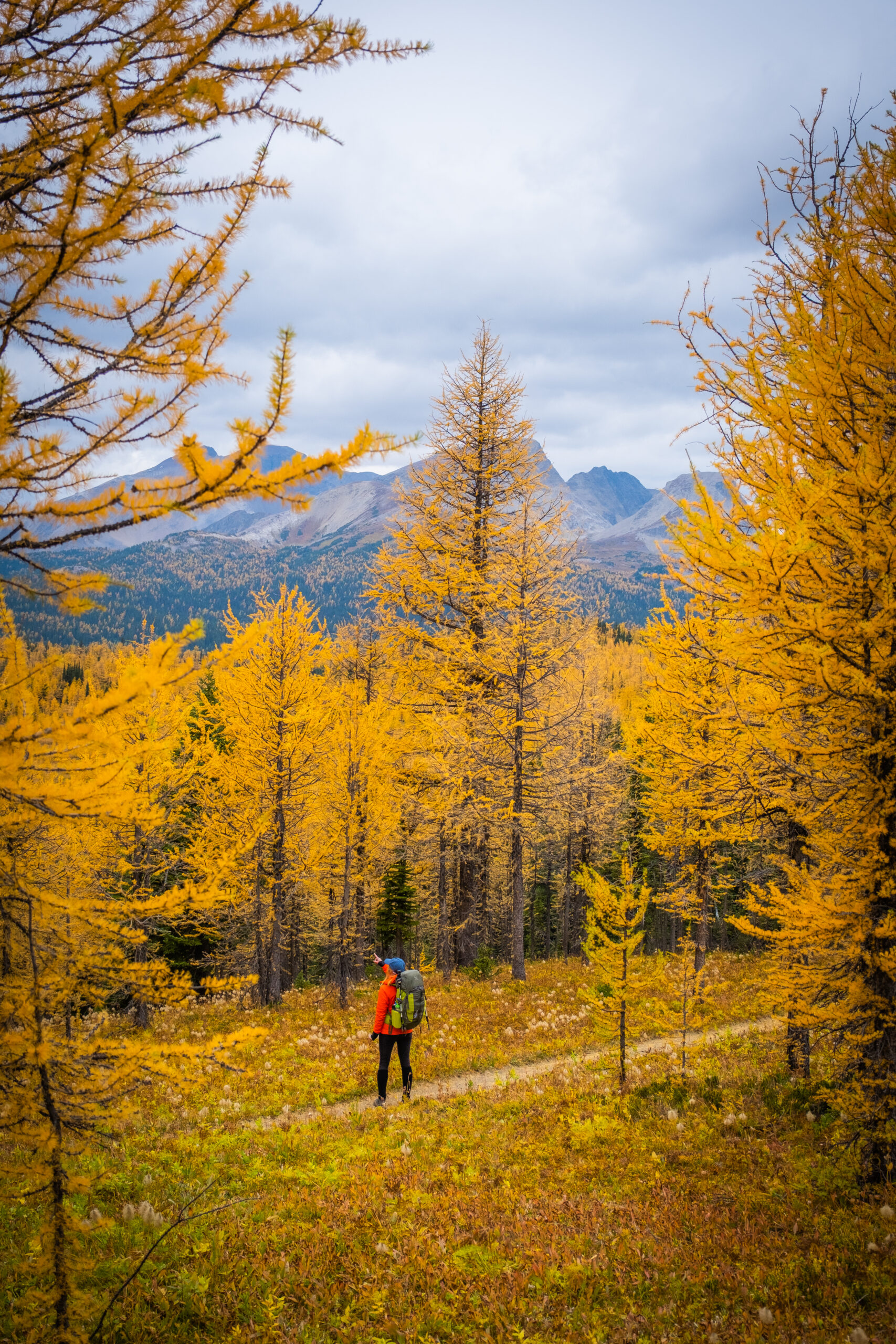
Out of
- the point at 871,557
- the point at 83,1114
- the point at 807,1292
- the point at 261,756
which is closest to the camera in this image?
the point at 83,1114

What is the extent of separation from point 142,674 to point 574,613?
14.7 meters

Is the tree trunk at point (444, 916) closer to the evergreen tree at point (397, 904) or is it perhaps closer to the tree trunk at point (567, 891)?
the evergreen tree at point (397, 904)

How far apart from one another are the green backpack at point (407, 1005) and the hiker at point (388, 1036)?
0.04 meters

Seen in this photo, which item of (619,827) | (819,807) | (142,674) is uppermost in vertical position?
(142,674)

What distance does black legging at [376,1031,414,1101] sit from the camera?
7859 millimetres

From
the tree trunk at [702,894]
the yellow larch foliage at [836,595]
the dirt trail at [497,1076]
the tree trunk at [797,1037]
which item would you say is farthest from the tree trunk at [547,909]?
the yellow larch foliage at [836,595]

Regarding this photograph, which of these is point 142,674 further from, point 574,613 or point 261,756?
point 574,613

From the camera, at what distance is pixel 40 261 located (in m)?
3.07

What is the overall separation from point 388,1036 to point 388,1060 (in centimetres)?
39

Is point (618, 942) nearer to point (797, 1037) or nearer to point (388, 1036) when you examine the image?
point (797, 1037)

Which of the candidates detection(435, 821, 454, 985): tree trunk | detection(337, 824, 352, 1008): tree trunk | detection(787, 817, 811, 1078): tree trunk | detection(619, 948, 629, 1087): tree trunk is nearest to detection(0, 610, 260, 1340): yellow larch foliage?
detection(619, 948, 629, 1087): tree trunk

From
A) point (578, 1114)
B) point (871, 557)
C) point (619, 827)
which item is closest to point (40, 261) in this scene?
point (871, 557)

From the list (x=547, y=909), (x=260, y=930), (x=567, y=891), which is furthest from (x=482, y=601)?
(x=547, y=909)

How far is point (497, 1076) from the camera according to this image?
342 inches
